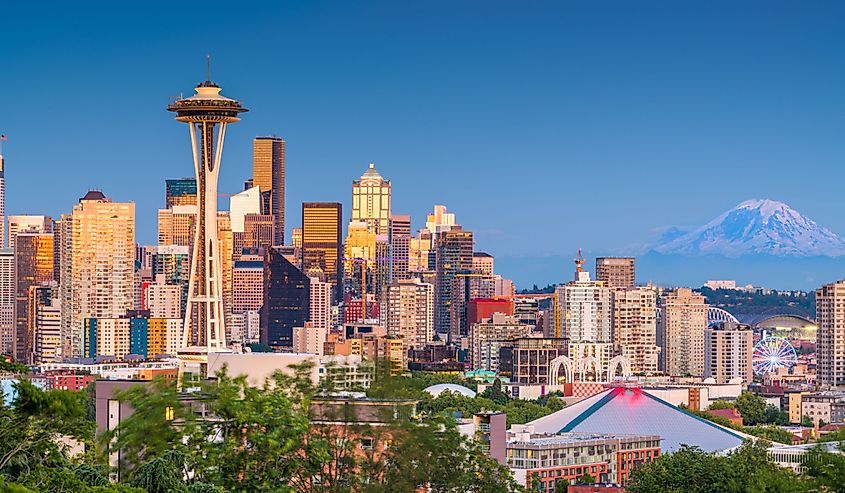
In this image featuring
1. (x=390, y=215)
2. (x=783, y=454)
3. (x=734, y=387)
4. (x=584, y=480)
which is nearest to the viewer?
(x=584, y=480)

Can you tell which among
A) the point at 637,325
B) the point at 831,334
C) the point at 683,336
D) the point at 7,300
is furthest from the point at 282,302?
the point at 831,334

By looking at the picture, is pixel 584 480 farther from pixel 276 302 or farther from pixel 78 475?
pixel 276 302

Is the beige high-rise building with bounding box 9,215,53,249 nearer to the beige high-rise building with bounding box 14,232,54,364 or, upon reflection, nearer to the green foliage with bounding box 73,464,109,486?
the beige high-rise building with bounding box 14,232,54,364

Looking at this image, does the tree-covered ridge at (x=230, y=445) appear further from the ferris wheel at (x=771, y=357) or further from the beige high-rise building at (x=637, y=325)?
the ferris wheel at (x=771, y=357)

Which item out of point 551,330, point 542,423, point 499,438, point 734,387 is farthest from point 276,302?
point 499,438

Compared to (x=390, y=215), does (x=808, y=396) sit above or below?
below

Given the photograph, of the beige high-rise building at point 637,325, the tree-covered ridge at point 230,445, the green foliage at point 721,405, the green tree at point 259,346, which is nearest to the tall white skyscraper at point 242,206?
the green tree at point 259,346

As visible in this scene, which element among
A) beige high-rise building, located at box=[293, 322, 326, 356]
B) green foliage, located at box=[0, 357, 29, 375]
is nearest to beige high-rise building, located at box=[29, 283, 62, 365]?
beige high-rise building, located at box=[293, 322, 326, 356]
